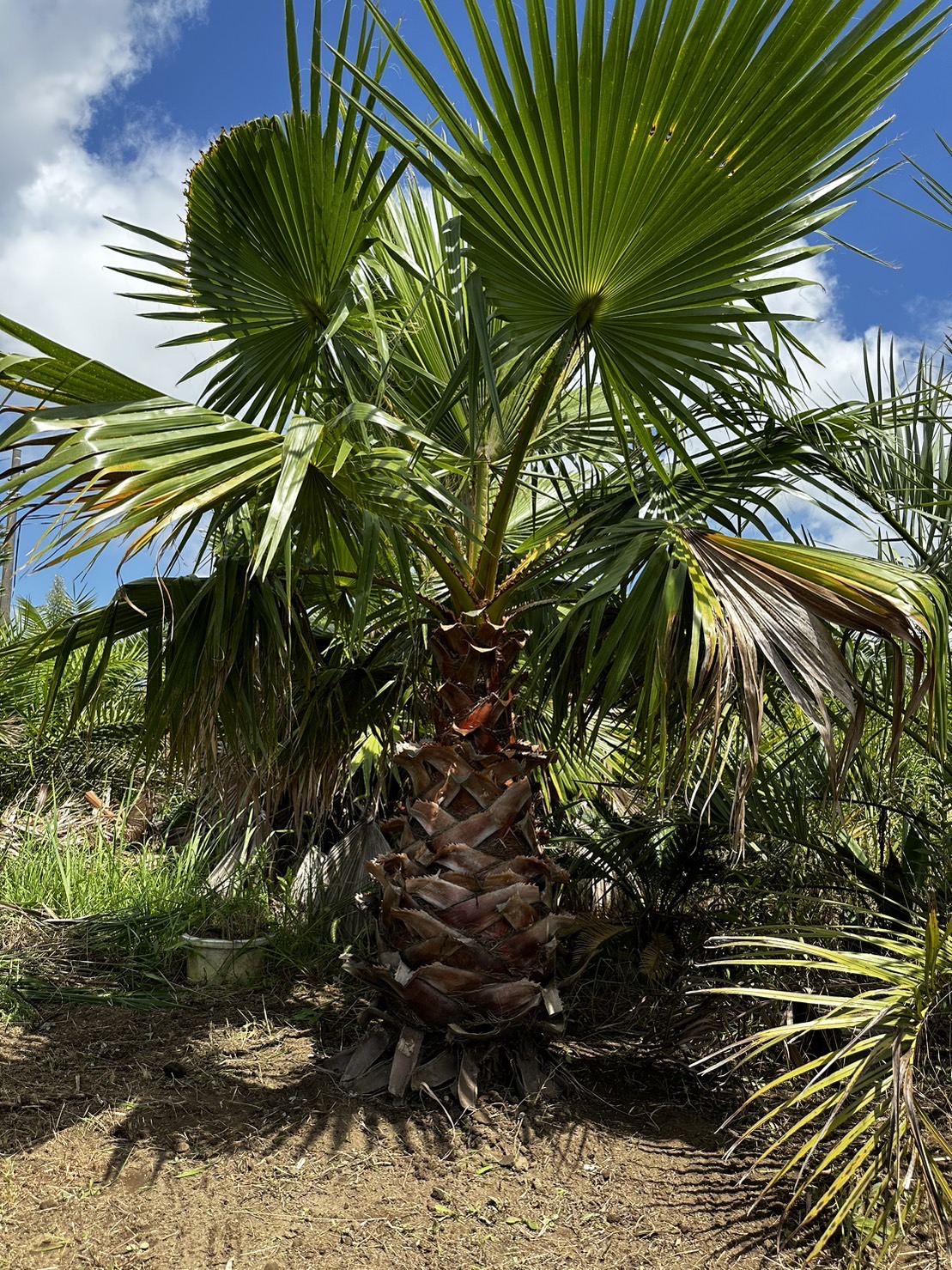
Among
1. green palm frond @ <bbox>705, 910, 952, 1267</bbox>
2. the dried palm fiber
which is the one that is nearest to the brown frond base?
the dried palm fiber

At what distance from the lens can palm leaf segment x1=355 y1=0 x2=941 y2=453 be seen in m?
2.42

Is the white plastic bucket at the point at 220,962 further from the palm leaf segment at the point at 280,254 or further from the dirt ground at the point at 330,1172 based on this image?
the palm leaf segment at the point at 280,254

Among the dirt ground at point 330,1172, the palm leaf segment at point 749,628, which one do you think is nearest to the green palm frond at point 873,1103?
the dirt ground at point 330,1172

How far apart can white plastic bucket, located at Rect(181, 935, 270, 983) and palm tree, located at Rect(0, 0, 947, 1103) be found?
1.38 metres

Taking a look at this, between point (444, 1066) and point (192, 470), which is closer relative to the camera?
point (192, 470)

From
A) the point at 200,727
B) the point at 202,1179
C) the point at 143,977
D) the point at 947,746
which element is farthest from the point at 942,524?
the point at 143,977

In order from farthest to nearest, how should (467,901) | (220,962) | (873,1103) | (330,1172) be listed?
(220,962) < (467,901) < (330,1172) < (873,1103)

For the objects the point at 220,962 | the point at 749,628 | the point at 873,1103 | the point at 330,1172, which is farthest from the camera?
the point at 220,962

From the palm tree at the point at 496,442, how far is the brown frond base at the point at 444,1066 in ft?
0.05

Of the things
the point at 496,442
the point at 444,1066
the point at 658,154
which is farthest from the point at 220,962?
the point at 658,154

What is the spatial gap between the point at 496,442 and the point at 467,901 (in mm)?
1768

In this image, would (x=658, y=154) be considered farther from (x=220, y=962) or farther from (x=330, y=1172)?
(x=220, y=962)

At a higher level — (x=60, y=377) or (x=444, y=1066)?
(x=60, y=377)

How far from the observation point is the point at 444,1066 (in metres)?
3.47
